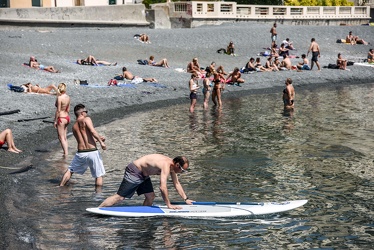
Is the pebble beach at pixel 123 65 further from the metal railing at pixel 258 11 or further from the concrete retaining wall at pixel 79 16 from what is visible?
the metal railing at pixel 258 11

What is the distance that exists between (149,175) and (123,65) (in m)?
25.2

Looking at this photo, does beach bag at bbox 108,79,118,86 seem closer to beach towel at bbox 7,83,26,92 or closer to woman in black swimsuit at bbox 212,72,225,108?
woman in black swimsuit at bbox 212,72,225,108

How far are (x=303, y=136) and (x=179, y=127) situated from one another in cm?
471

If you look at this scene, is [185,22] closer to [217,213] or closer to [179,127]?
[179,127]

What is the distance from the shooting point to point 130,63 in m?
39.3

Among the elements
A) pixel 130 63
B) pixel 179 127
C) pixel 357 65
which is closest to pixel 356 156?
pixel 179 127

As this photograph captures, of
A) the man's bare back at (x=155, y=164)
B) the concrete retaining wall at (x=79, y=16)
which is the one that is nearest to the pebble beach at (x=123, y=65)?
the concrete retaining wall at (x=79, y=16)

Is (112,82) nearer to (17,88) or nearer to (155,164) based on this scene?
(17,88)

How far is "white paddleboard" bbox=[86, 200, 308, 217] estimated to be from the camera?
45.4ft

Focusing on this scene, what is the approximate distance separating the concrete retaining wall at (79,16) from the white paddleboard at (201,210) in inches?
1308

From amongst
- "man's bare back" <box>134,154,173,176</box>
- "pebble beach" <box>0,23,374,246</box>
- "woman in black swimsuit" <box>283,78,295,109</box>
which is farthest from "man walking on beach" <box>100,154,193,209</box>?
"woman in black swimsuit" <box>283,78,295,109</box>

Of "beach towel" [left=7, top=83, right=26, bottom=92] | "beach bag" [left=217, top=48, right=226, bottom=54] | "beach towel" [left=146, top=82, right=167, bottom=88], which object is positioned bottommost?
"beach towel" [left=146, top=82, right=167, bottom=88]

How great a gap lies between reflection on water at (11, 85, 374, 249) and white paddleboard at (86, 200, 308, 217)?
0.14 m

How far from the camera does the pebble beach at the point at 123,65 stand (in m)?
24.5
